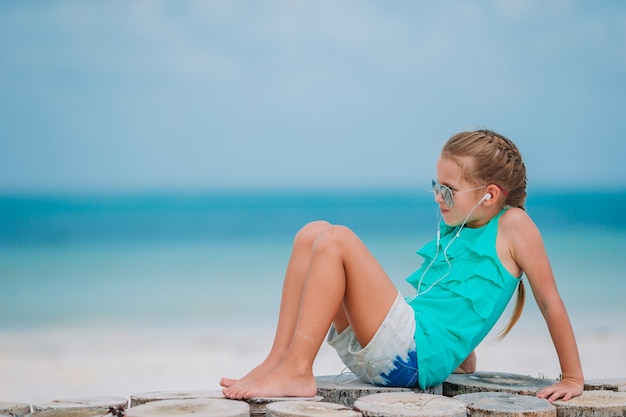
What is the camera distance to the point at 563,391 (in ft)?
9.15

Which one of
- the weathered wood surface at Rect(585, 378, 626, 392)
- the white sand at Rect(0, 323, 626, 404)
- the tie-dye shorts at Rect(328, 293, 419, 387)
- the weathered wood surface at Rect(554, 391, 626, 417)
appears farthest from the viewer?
the white sand at Rect(0, 323, 626, 404)

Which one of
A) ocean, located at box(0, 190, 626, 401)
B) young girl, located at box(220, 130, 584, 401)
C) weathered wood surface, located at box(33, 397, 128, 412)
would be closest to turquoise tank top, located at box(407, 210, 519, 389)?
young girl, located at box(220, 130, 584, 401)

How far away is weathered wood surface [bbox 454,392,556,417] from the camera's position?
8.42ft

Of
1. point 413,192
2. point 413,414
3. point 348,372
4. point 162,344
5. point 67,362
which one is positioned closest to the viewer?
point 413,414

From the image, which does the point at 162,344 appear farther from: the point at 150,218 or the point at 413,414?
the point at 150,218

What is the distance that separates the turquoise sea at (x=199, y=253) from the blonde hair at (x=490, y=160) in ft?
11.4

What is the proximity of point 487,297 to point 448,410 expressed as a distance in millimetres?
591

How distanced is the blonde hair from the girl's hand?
324 millimetres

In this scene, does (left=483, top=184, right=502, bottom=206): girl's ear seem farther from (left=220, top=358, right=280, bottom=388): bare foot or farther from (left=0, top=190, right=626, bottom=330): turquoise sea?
(left=0, top=190, right=626, bottom=330): turquoise sea

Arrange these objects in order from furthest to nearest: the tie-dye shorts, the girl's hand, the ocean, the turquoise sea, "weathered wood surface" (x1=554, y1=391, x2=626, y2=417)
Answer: the turquoise sea
the ocean
the tie-dye shorts
the girl's hand
"weathered wood surface" (x1=554, y1=391, x2=626, y2=417)

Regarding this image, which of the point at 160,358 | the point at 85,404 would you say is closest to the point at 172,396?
the point at 85,404

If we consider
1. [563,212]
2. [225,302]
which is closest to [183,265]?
[225,302]

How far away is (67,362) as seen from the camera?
547 cm

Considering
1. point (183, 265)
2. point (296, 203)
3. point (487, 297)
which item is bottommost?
point (487, 297)
